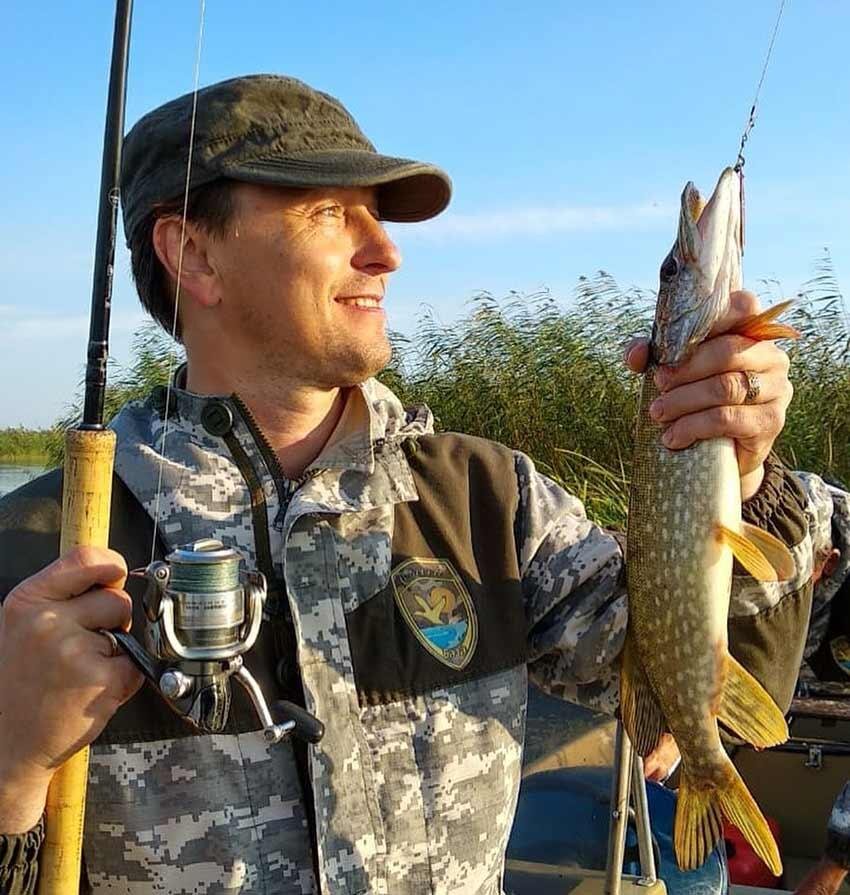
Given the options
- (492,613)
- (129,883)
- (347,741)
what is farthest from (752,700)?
(129,883)

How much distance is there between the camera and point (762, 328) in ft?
6.00

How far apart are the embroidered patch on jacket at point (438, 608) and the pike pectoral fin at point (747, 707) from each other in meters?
0.53

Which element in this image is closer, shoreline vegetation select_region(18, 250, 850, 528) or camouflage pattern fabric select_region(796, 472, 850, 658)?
camouflage pattern fabric select_region(796, 472, 850, 658)

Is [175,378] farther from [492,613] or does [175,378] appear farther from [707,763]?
[707,763]

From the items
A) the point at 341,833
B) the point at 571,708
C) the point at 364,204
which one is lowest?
the point at 571,708

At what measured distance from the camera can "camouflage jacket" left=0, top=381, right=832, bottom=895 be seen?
184 centimetres

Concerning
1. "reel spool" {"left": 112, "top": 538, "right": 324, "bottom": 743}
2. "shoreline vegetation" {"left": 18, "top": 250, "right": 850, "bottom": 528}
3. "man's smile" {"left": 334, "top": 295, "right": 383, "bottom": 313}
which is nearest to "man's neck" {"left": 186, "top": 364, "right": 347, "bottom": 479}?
"man's smile" {"left": 334, "top": 295, "right": 383, "bottom": 313}

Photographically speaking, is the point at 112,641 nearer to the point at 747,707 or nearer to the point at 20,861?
the point at 20,861

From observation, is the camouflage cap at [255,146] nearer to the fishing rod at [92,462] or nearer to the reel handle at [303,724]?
the fishing rod at [92,462]

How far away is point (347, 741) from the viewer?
1872 mm

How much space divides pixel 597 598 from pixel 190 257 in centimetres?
123

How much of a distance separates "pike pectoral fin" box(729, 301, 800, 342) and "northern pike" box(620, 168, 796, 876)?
0.12 m

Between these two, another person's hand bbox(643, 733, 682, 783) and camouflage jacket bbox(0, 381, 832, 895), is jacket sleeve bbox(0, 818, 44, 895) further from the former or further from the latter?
another person's hand bbox(643, 733, 682, 783)

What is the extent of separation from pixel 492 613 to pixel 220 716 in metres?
0.73
